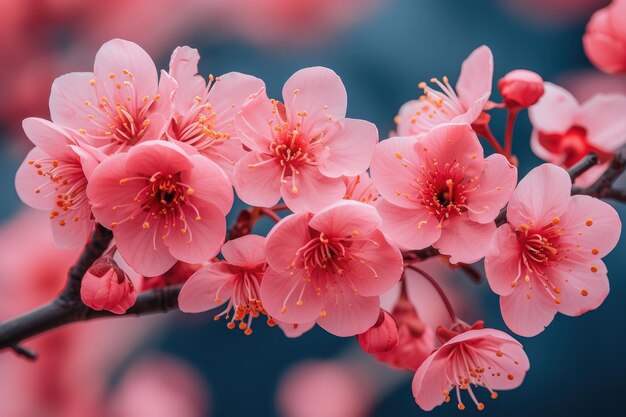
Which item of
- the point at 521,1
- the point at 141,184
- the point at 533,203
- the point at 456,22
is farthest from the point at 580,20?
the point at 141,184

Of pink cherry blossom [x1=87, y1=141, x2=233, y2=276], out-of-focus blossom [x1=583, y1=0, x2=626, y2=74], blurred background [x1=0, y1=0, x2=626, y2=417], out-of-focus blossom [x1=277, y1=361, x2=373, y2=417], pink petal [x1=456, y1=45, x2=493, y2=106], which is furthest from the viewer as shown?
out-of-focus blossom [x1=277, y1=361, x2=373, y2=417]

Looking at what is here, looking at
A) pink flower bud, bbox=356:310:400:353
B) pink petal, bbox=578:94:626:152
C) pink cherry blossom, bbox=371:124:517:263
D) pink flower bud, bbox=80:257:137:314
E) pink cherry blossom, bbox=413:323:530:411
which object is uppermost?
pink cherry blossom, bbox=371:124:517:263

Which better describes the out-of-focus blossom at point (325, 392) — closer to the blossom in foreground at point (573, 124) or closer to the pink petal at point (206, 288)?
the blossom in foreground at point (573, 124)

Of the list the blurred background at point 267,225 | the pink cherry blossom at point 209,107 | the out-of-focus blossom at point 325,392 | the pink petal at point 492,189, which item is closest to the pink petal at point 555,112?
the pink petal at point 492,189

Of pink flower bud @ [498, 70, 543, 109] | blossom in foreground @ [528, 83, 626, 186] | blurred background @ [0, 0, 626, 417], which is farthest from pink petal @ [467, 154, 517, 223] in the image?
blurred background @ [0, 0, 626, 417]

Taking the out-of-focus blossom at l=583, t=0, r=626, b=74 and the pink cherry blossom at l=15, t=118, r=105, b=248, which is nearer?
the pink cherry blossom at l=15, t=118, r=105, b=248

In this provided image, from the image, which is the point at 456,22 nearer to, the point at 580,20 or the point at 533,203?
the point at 580,20

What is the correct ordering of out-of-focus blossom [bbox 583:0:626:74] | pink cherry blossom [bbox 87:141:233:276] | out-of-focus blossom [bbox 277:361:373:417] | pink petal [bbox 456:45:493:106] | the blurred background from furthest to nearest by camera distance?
out-of-focus blossom [bbox 277:361:373:417] < the blurred background < out-of-focus blossom [bbox 583:0:626:74] < pink petal [bbox 456:45:493:106] < pink cherry blossom [bbox 87:141:233:276]

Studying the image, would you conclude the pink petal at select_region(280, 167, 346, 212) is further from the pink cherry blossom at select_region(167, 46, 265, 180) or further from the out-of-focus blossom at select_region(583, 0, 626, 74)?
the out-of-focus blossom at select_region(583, 0, 626, 74)
